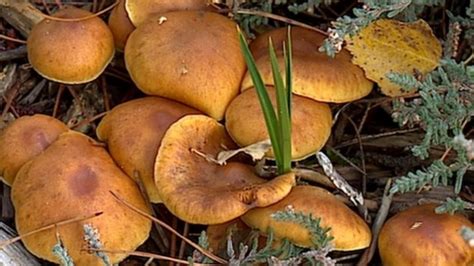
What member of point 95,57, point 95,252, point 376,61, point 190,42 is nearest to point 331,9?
point 376,61

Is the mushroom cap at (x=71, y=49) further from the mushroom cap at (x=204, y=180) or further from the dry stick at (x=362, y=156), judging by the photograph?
the dry stick at (x=362, y=156)

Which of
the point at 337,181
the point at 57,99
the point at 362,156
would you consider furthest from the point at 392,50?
the point at 57,99

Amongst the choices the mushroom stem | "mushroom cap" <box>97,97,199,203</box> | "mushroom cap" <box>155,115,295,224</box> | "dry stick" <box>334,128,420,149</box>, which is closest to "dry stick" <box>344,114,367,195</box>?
"dry stick" <box>334,128,420,149</box>

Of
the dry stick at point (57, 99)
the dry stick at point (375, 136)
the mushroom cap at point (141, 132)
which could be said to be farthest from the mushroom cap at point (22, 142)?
the dry stick at point (375, 136)

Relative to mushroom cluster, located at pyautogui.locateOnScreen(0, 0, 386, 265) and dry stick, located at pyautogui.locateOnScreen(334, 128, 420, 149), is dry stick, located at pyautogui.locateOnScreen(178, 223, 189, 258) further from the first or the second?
dry stick, located at pyautogui.locateOnScreen(334, 128, 420, 149)

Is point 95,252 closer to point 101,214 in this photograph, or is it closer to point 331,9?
point 101,214

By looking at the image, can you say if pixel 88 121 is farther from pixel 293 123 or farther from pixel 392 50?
pixel 392 50
